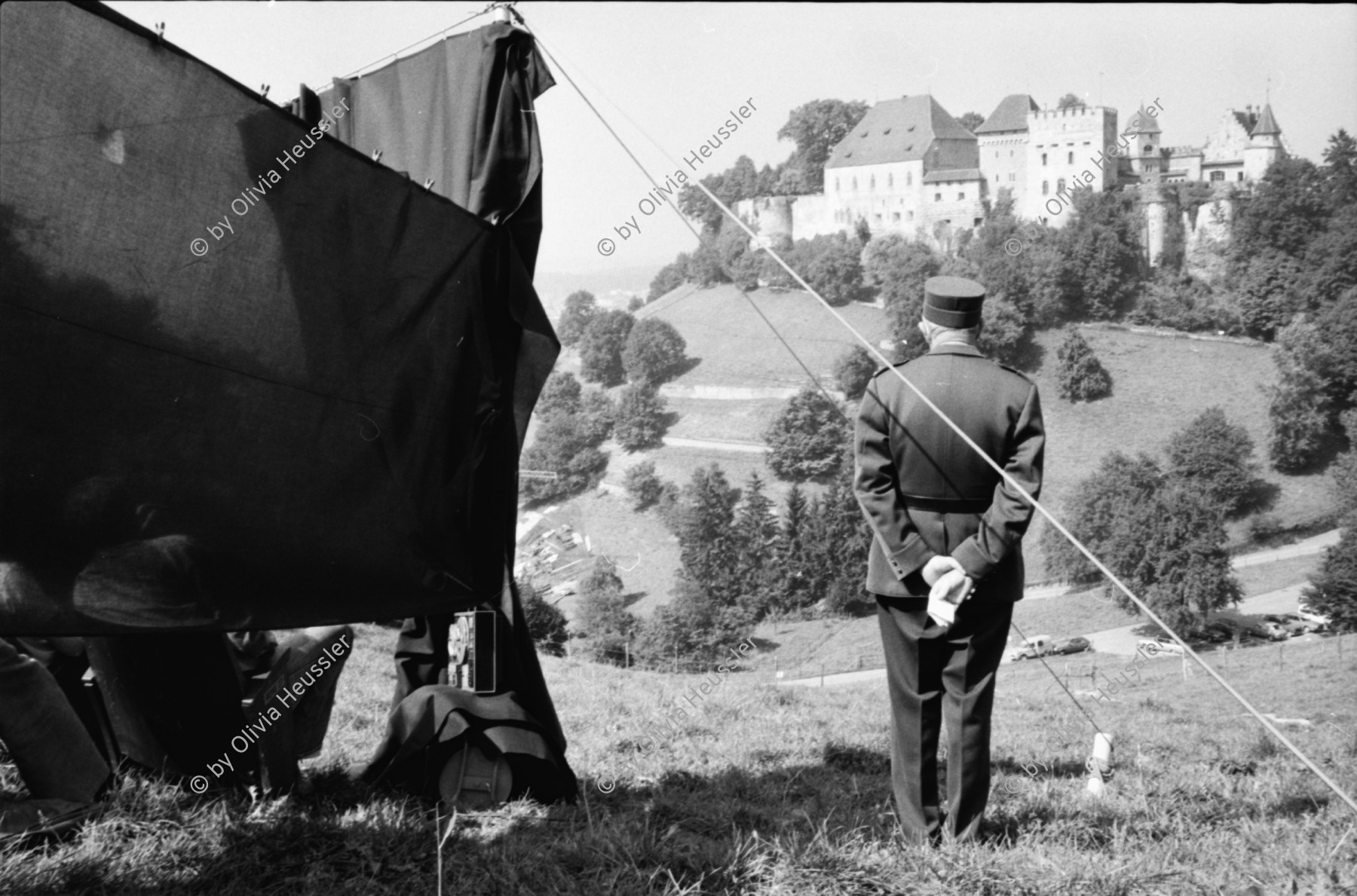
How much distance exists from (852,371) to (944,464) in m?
63.3

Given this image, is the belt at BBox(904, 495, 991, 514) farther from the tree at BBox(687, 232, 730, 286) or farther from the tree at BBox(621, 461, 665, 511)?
the tree at BBox(687, 232, 730, 286)

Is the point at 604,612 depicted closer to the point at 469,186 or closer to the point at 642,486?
the point at 642,486

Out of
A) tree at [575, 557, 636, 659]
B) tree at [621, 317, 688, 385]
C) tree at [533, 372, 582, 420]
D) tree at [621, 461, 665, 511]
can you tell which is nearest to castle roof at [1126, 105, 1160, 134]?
tree at [621, 317, 688, 385]

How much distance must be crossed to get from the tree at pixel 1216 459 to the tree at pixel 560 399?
36177 mm

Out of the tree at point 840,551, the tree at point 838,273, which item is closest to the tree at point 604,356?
the tree at point 838,273

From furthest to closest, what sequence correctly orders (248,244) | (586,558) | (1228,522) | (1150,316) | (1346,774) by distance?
(1150,316) < (586,558) < (1228,522) < (1346,774) < (248,244)

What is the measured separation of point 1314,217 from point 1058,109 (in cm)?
3096

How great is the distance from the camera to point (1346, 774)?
4703 mm

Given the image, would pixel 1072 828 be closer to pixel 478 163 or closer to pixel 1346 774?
pixel 1346 774

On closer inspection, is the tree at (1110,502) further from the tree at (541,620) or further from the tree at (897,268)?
the tree at (541,620)

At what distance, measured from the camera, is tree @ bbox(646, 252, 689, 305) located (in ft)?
301

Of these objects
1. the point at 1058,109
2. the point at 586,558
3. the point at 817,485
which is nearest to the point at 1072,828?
the point at 586,558

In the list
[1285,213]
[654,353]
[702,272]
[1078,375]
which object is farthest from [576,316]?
[1285,213]

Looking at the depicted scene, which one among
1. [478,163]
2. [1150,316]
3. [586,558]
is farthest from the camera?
[1150,316]
